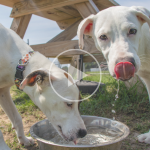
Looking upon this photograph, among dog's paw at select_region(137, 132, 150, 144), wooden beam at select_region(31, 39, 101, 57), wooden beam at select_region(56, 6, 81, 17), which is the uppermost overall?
wooden beam at select_region(56, 6, 81, 17)

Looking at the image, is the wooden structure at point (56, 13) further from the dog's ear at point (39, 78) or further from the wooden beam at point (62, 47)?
the dog's ear at point (39, 78)

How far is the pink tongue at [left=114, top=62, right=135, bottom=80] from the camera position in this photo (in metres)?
1.37

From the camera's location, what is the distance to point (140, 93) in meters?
3.23

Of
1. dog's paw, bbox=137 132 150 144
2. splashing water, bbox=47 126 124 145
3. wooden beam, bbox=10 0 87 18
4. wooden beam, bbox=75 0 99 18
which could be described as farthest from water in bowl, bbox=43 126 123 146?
wooden beam, bbox=10 0 87 18

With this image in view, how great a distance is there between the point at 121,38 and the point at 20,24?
2971 mm

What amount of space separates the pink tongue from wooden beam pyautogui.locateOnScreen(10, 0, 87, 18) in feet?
7.61

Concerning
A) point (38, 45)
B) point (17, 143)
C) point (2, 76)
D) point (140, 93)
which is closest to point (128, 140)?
point (140, 93)

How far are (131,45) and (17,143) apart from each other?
74.2 inches

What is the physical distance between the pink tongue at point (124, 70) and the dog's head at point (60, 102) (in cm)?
55

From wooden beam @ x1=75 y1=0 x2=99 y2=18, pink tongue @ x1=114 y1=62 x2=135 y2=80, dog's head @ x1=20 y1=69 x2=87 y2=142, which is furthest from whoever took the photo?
wooden beam @ x1=75 y1=0 x2=99 y2=18

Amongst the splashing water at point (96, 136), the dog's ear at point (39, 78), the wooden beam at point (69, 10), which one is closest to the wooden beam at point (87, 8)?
the wooden beam at point (69, 10)

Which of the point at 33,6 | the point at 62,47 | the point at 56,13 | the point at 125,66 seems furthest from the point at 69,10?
the point at 125,66

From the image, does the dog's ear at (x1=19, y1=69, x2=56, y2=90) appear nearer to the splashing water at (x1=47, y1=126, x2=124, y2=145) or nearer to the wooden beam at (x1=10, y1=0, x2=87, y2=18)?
the splashing water at (x1=47, y1=126, x2=124, y2=145)

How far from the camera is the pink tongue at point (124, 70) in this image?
4.50 ft
